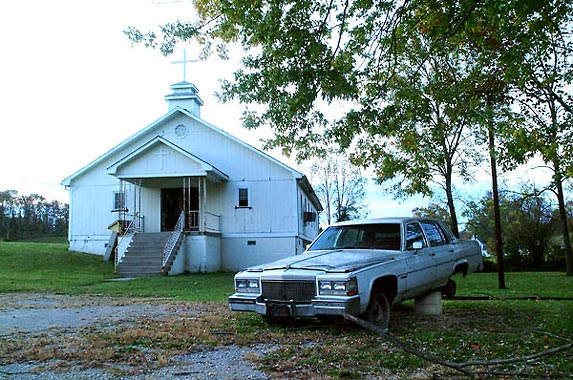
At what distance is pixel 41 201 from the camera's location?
65.5m

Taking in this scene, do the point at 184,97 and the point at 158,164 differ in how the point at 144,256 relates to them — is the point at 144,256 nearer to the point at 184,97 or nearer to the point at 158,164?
the point at 158,164

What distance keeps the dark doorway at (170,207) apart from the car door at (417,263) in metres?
19.5

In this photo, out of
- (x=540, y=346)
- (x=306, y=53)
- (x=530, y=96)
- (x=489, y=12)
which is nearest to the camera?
A: (x=540, y=346)

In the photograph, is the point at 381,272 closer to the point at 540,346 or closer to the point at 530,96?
the point at 540,346

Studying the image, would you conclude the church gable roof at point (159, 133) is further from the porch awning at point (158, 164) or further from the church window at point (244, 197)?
the porch awning at point (158, 164)

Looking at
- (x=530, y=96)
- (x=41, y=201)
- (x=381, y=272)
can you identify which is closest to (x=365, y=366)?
(x=381, y=272)

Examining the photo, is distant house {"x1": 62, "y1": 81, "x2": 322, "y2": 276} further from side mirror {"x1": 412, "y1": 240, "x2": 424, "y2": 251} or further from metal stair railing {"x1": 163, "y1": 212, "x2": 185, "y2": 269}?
side mirror {"x1": 412, "y1": 240, "x2": 424, "y2": 251}

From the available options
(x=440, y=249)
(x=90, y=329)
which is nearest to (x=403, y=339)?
(x=440, y=249)

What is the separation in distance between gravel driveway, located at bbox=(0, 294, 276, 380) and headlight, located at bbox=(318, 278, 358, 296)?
1089 mm

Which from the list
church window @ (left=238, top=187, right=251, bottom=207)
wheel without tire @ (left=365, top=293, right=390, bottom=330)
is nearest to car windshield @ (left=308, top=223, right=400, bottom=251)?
wheel without tire @ (left=365, top=293, right=390, bottom=330)

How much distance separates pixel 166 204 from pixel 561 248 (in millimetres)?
24188

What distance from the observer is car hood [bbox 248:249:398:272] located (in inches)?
289

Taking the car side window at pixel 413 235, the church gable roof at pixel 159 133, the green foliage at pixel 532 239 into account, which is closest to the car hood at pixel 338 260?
the car side window at pixel 413 235

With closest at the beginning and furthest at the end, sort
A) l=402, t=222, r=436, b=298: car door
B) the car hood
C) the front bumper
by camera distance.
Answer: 1. the front bumper
2. the car hood
3. l=402, t=222, r=436, b=298: car door
